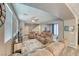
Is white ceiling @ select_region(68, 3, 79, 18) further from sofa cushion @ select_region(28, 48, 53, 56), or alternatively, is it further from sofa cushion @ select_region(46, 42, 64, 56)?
sofa cushion @ select_region(28, 48, 53, 56)

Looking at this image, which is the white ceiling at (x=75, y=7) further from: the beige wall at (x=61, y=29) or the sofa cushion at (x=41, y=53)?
the sofa cushion at (x=41, y=53)

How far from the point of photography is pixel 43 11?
1.58m

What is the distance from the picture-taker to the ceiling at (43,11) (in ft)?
5.07

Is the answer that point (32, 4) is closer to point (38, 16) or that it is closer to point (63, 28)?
point (38, 16)

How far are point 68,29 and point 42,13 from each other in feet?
1.26

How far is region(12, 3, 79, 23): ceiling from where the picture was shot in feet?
5.07

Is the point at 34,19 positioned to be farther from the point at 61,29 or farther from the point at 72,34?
the point at 72,34

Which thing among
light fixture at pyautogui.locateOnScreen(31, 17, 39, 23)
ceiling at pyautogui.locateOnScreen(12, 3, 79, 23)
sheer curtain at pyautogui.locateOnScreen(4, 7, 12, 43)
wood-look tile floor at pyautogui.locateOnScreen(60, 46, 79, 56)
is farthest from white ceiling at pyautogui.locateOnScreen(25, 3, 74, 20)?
wood-look tile floor at pyautogui.locateOnScreen(60, 46, 79, 56)

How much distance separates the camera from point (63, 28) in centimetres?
158

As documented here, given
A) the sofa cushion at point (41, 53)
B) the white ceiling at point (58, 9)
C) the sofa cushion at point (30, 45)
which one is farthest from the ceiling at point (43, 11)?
the sofa cushion at point (41, 53)

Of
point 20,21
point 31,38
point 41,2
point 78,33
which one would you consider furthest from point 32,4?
point 78,33

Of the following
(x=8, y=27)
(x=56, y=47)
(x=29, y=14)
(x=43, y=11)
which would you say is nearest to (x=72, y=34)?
(x=56, y=47)

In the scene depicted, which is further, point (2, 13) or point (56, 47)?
point (56, 47)

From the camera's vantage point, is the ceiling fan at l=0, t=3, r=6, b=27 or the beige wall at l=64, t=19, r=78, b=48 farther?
the beige wall at l=64, t=19, r=78, b=48
